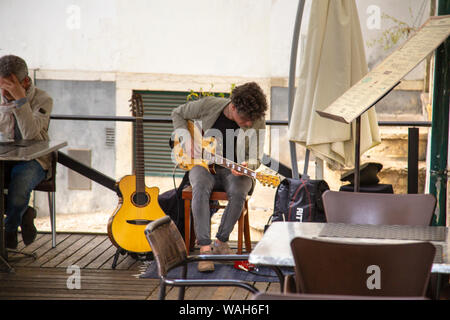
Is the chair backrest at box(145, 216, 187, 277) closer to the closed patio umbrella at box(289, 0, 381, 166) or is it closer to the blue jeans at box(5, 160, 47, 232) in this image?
the closed patio umbrella at box(289, 0, 381, 166)

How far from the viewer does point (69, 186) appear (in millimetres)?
8828

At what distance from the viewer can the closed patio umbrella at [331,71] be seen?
3.57 m

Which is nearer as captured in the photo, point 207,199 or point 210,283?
point 210,283

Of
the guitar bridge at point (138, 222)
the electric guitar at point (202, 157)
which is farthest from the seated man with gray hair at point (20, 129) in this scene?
the electric guitar at point (202, 157)

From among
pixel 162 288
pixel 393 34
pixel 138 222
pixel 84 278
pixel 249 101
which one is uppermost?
pixel 393 34

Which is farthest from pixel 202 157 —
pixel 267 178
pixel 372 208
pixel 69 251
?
pixel 372 208

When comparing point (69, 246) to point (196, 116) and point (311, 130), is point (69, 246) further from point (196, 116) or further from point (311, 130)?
point (311, 130)

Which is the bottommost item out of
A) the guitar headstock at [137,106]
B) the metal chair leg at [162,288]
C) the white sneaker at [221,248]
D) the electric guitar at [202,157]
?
the white sneaker at [221,248]

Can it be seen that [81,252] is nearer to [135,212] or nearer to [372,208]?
[135,212]

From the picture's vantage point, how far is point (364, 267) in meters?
1.63

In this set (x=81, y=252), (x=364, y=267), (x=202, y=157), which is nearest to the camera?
(x=364, y=267)

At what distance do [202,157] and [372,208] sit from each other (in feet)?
5.35

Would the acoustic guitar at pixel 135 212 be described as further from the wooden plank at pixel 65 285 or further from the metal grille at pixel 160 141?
the metal grille at pixel 160 141
